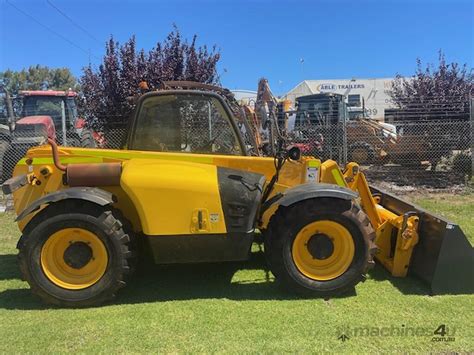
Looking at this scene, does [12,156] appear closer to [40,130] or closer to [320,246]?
[40,130]

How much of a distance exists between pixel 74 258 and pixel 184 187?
116 centimetres

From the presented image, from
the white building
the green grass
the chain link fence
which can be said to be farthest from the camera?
the white building

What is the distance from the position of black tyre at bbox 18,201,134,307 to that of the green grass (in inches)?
6.5

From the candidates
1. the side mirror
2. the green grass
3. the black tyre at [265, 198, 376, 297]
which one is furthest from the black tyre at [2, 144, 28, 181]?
the black tyre at [265, 198, 376, 297]

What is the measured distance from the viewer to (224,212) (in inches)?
173

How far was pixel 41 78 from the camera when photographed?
6306 cm

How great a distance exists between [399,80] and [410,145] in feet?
20.9

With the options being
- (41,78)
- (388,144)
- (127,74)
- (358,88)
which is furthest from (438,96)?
(41,78)

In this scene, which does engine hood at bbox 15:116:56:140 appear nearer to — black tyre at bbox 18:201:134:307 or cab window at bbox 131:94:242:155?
cab window at bbox 131:94:242:155

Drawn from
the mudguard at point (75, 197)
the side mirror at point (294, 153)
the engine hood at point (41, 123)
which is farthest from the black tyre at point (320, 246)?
the engine hood at point (41, 123)

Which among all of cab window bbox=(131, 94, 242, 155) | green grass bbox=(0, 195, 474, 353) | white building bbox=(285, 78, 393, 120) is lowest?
green grass bbox=(0, 195, 474, 353)

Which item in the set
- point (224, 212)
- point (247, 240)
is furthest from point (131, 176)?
point (247, 240)

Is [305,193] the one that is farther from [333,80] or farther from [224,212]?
[333,80]

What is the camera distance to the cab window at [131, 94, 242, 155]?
16.1 feet
